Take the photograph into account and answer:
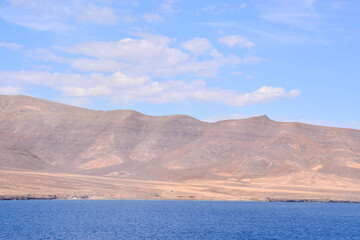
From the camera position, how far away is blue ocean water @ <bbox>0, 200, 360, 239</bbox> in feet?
197

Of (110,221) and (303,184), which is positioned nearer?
(110,221)

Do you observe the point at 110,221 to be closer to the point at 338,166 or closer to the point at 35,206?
the point at 35,206

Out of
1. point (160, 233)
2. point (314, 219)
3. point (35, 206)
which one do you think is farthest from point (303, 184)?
point (160, 233)

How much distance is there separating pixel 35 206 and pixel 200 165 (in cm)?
10754

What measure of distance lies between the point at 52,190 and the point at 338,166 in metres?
108

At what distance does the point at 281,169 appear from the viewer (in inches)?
6850

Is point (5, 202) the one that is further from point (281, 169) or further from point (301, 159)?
point (301, 159)

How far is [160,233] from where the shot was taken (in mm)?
61531

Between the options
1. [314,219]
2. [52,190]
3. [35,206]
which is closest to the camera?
[314,219]

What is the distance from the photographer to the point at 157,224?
71.3 m

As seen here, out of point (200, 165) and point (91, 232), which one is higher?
point (200, 165)

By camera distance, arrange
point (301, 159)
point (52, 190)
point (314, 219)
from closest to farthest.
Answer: point (314, 219) → point (52, 190) → point (301, 159)

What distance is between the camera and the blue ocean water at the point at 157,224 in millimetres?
60125

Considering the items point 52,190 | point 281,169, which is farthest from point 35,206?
point 281,169
